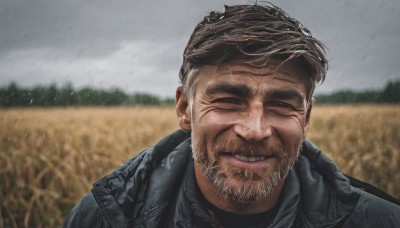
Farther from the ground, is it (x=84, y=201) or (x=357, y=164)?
(x=84, y=201)

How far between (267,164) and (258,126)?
25 centimetres

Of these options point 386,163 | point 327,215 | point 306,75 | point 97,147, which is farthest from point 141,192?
point 386,163

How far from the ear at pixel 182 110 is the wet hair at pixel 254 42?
0.23 m

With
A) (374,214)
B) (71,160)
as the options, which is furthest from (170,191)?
(71,160)

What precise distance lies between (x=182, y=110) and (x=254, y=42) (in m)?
0.76

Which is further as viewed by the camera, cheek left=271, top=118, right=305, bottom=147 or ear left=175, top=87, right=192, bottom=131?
ear left=175, top=87, right=192, bottom=131

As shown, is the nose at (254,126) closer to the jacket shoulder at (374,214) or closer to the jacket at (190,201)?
the jacket at (190,201)

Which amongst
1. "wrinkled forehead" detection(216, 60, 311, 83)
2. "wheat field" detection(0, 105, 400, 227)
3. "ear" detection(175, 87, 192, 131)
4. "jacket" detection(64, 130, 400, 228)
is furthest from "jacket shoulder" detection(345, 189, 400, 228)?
"wheat field" detection(0, 105, 400, 227)

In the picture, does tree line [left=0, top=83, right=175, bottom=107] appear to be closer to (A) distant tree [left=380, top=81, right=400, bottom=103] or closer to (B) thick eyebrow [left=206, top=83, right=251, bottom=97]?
(B) thick eyebrow [left=206, top=83, right=251, bottom=97]

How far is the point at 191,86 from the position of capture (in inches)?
85.2

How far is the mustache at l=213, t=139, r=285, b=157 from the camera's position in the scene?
180 centimetres

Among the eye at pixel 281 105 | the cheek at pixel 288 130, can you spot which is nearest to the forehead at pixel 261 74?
the eye at pixel 281 105

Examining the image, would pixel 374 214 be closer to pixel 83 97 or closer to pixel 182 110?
pixel 182 110

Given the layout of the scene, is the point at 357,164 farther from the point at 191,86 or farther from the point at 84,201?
the point at 84,201
